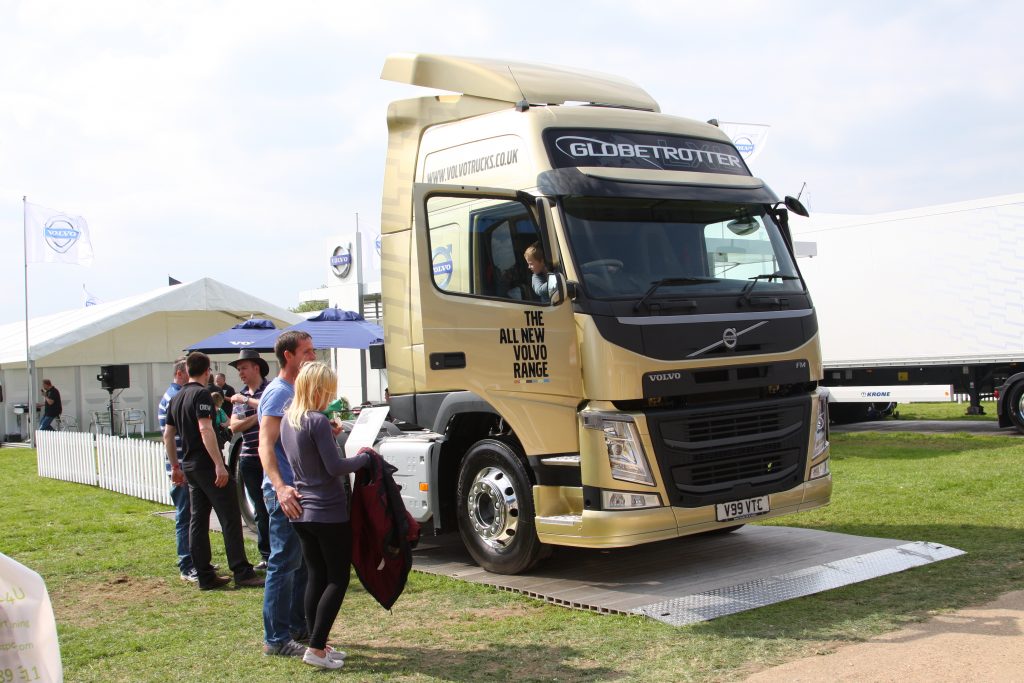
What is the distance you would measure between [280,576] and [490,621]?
141cm

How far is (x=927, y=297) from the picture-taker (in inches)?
686

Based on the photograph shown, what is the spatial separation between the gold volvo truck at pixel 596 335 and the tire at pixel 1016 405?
10.5 meters

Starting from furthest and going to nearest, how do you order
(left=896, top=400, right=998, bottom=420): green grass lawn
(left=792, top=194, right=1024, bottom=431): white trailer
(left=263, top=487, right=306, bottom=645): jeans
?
(left=896, top=400, right=998, bottom=420): green grass lawn < (left=792, top=194, right=1024, bottom=431): white trailer < (left=263, top=487, right=306, bottom=645): jeans

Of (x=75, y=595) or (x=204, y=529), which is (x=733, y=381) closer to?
(x=204, y=529)

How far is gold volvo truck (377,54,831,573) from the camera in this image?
674 cm

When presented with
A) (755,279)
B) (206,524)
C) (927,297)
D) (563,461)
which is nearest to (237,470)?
(206,524)

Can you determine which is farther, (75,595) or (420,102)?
(420,102)

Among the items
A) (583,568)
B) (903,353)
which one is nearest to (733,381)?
(583,568)

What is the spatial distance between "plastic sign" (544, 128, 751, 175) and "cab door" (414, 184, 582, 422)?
0.54 metres

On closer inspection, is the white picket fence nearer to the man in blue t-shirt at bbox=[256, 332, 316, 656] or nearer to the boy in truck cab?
the man in blue t-shirt at bbox=[256, 332, 316, 656]

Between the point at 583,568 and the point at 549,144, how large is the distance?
3299 millimetres

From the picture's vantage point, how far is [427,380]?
23.2ft

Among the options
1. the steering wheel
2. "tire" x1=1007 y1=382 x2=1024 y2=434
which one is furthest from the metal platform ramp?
"tire" x1=1007 y1=382 x2=1024 y2=434

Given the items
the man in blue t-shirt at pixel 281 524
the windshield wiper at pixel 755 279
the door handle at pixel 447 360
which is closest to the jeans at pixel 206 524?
the man in blue t-shirt at pixel 281 524
